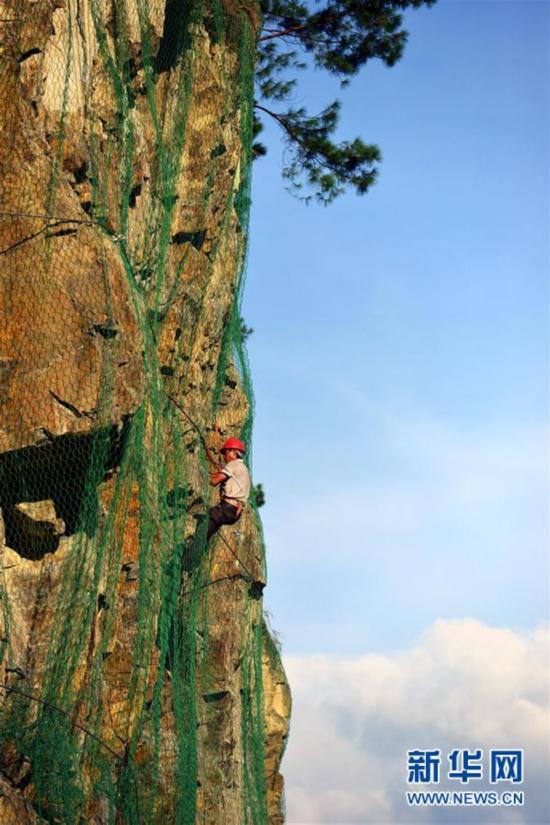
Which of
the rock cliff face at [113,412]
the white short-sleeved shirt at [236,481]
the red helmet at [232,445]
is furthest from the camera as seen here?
the red helmet at [232,445]

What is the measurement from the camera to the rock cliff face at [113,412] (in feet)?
30.6

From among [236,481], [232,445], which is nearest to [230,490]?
[236,481]

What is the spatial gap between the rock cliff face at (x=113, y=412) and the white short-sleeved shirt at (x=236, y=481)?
269 mm

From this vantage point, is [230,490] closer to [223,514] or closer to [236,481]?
[236,481]

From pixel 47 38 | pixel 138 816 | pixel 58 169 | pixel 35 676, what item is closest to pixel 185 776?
pixel 138 816

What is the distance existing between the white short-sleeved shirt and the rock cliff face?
10.6 inches

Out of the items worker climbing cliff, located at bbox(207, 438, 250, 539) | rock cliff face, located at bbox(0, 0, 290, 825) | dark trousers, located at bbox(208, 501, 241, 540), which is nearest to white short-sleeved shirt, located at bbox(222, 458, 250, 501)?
worker climbing cliff, located at bbox(207, 438, 250, 539)

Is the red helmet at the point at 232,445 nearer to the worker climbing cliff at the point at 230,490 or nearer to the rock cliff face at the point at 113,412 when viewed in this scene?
the worker climbing cliff at the point at 230,490

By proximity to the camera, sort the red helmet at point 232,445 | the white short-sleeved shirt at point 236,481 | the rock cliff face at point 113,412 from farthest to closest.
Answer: the red helmet at point 232,445, the white short-sleeved shirt at point 236,481, the rock cliff face at point 113,412

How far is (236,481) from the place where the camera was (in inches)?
467

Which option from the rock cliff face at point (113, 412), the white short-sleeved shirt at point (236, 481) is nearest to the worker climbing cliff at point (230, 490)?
the white short-sleeved shirt at point (236, 481)

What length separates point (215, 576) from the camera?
1298 centimetres

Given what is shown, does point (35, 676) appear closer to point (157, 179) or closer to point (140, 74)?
point (157, 179)

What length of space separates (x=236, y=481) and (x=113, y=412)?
2481 mm
